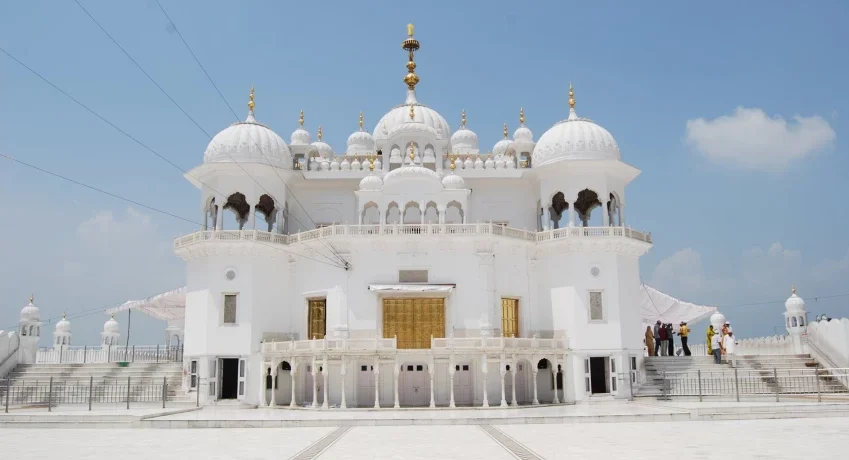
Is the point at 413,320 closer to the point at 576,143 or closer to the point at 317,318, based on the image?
the point at 317,318

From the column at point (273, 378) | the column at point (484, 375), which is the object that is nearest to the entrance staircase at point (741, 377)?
the column at point (484, 375)

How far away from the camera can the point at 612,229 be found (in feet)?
107

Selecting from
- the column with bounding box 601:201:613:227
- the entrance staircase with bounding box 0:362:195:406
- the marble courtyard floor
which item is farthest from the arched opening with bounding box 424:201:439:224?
the marble courtyard floor

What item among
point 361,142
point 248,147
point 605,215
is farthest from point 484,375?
point 361,142

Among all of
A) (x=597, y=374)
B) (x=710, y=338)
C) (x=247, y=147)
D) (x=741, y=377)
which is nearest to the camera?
(x=741, y=377)

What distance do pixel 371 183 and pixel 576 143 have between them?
9.20 meters

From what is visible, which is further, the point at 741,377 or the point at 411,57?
the point at 411,57

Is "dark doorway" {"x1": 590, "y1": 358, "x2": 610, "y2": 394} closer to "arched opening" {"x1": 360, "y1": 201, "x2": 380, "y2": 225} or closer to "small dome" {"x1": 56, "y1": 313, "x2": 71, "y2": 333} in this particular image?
"arched opening" {"x1": 360, "y1": 201, "x2": 380, "y2": 225}

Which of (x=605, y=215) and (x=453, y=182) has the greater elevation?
(x=453, y=182)

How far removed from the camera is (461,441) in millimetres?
17109

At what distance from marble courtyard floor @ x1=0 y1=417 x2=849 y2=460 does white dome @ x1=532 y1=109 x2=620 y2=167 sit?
1544 cm

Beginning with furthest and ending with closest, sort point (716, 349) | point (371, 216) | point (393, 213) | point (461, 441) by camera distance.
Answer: point (371, 216) < point (393, 213) < point (716, 349) < point (461, 441)

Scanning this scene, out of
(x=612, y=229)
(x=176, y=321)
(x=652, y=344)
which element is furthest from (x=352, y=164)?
(x=176, y=321)

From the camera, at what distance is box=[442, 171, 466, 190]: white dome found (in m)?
33.7
